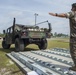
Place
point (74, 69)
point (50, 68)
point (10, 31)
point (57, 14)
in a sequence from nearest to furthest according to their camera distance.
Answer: point (57, 14)
point (74, 69)
point (50, 68)
point (10, 31)

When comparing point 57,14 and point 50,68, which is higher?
point 57,14

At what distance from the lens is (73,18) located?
713cm

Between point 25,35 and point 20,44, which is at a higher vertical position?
point 25,35

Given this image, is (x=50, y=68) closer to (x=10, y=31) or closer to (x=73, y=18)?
(x=73, y=18)

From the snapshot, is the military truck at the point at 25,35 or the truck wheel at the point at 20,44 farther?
the truck wheel at the point at 20,44

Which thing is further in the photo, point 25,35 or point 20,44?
point 20,44

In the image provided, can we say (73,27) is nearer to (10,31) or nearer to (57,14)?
(57,14)

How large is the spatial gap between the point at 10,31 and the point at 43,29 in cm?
262

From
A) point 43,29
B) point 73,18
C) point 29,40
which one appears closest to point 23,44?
point 29,40

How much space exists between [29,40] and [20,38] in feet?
1.91

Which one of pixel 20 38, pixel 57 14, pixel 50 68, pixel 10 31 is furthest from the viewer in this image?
pixel 10 31

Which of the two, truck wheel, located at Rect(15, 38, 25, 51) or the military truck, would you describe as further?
truck wheel, located at Rect(15, 38, 25, 51)

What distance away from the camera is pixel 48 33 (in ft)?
53.0

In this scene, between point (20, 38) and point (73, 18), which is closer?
point (73, 18)
